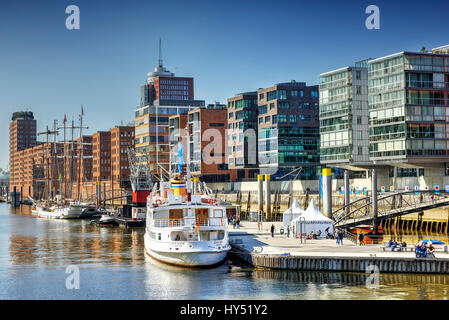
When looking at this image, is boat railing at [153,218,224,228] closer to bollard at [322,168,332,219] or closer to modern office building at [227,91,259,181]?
bollard at [322,168,332,219]

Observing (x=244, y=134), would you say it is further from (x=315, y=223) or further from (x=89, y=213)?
(x=315, y=223)

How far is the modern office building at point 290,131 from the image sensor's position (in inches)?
5679

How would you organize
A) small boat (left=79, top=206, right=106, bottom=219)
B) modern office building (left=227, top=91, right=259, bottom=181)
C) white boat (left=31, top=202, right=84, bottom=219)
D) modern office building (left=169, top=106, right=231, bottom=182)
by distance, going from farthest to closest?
modern office building (left=169, top=106, right=231, bottom=182) → white boat (left=31, top=202, right=84, bottom=219) → small boat (left=79, top=206, right=106, bottom=219) → modern office building (left=227, top=91, right=259, bottom=181)

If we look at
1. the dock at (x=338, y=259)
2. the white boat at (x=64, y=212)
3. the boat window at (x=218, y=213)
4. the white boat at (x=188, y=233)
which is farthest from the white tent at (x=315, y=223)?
the white boat at (x=64, y=212)

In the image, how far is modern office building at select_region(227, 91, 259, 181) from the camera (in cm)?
15700

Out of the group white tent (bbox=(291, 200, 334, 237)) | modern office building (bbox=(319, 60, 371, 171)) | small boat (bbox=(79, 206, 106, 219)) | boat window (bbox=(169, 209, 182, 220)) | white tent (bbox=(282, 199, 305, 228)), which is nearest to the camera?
boat window (bbox=(169, 209, 182, 220))

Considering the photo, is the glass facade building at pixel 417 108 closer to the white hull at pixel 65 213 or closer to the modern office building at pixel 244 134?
the modern office building at pixel 244 134

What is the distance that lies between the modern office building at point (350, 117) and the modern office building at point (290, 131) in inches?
1024

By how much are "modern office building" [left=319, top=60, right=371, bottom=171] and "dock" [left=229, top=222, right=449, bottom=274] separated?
52740mm

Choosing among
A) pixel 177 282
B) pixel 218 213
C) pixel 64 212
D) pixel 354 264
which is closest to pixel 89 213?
pixel 64 212

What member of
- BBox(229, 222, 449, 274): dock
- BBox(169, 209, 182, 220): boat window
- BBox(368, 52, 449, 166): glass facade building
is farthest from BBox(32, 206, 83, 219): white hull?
BBox(229, 222, 449, 274): dock

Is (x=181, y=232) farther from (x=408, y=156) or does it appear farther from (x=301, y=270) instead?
(x=408, y=156)

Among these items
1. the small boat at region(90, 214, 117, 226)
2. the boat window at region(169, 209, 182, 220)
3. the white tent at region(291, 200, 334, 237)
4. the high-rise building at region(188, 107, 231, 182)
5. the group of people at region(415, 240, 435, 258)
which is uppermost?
the high-rise building at region(188, 107, 231, 182)

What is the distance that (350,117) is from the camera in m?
115
